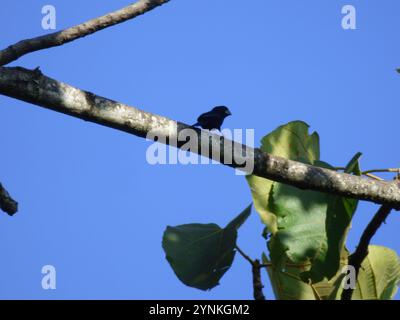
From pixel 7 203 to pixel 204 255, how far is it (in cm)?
153

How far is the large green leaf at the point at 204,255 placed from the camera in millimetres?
5195

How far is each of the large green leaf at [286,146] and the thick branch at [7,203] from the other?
5.89 feet

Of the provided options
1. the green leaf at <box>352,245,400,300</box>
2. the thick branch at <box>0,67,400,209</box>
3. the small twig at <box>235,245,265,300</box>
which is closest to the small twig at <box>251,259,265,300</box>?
the small twig at <box>235,245,265,300</box>

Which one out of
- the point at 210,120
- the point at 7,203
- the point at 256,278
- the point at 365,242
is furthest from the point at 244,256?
the point at 210,120

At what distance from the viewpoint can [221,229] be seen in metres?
5.28

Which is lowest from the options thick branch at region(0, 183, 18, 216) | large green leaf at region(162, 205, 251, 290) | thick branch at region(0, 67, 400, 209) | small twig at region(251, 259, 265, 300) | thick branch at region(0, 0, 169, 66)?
small twig at region(251, 259, 265, 300)

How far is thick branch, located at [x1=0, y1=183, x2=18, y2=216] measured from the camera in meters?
4.55

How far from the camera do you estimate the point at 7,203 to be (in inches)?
180

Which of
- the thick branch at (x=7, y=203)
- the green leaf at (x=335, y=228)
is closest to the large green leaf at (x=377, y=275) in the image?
the green leaf at (x=335, y=228)

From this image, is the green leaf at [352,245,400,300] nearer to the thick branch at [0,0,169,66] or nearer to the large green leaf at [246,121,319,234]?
the large green leaf at [246,121,319,234]

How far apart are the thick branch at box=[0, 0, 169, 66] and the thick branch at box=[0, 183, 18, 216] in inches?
34.3

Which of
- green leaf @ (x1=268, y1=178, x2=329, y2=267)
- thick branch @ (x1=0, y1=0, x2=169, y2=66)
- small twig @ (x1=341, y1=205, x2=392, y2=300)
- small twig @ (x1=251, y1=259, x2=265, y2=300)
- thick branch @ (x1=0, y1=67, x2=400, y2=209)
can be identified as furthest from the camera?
green leaf @ (x1=268, y1=178, x2=329, y2=267)
